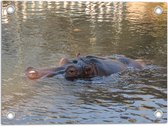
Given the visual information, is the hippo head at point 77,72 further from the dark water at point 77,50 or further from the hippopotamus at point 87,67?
the dark water at point 77,50

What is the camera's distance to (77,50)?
2469 millimetres

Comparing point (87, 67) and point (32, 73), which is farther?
point (87, 67)

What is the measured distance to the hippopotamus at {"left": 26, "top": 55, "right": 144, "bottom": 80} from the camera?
2605mm

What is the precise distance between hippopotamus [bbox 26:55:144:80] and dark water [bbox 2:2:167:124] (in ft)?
0.20

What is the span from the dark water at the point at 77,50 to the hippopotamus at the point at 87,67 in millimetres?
61

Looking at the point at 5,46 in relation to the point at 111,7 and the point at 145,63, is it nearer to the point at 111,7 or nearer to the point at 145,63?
the point at 111,7

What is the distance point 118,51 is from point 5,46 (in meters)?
0.76

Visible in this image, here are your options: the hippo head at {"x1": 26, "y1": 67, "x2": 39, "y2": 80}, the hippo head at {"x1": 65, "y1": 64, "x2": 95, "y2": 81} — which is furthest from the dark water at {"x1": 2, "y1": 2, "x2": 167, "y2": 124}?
the hippo head at {"x1": 65, "y1": 64, "x2": 95, "y2": 81}

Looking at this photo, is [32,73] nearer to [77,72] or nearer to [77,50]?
[77,50]

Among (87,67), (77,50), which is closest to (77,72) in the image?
(87,67)

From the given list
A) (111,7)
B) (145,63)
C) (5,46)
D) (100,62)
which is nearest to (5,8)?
(5,46)

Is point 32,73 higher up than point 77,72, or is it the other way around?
point 32,73

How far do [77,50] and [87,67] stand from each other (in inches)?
21.4

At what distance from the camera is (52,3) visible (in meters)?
2.15
